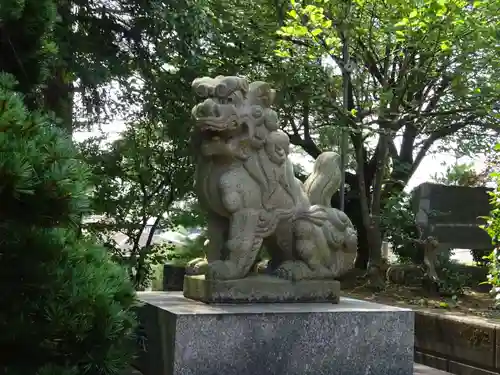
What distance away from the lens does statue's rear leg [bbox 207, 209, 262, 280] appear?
3.67m

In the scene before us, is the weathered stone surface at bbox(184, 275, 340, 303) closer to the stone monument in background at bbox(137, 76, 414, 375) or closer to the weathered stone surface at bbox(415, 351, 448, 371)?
the stone monument in background at bbox(137, 76, 414, 375)

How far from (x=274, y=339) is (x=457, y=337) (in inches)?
113

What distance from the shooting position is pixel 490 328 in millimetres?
5293

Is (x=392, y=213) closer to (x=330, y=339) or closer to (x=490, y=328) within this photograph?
(x=490, y=328)

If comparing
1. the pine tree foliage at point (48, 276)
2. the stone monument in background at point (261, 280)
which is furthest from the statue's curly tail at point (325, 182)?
the pine tree foliage at point (48, 276)

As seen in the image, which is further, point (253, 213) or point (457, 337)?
point (457, 337)

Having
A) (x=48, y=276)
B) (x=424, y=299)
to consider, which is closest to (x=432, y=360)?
(x=424, y=299)

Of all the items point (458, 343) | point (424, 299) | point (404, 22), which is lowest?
point (458, 343)

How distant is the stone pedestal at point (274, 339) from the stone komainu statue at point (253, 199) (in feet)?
1.02

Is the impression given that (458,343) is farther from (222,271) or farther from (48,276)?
(48,276)

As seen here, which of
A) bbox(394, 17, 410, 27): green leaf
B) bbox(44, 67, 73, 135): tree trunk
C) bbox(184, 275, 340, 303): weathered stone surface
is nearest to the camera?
bbox(184, 275, 340, 303): weathered stone surface

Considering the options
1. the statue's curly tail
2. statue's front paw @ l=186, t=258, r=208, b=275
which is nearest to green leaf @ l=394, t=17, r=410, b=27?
the statue's curly tail

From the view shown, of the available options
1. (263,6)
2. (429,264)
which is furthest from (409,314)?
(263,6)

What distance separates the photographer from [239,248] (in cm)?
372
